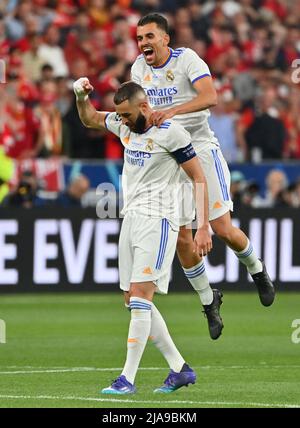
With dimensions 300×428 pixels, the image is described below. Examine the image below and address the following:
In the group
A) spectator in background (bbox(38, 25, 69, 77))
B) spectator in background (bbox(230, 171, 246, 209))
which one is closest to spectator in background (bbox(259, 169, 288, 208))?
spectator in background (bbox(230, 171, 246, 209))

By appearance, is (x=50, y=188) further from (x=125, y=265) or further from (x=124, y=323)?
(x=125, y=265)

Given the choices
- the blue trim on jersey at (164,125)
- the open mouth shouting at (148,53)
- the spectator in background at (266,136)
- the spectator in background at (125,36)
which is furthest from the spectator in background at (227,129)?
the blue trim on jersey at (164,125)

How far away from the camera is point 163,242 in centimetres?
970

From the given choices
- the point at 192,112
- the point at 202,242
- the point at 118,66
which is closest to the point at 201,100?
the point at 192,112

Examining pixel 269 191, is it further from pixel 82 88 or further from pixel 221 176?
pixel 82 88

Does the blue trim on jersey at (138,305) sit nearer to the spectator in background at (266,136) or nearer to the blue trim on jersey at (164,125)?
the blue trim on jersey at (164,125)

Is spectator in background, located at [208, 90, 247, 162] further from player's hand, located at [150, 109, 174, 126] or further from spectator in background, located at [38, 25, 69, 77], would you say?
player's hand, located at [150, 109, 174, 126]

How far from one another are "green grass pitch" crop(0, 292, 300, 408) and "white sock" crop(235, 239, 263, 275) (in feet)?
2.84

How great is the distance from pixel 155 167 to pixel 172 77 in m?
1.39

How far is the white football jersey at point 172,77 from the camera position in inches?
426

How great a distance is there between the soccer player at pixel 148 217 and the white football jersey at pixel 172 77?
3.62 feet

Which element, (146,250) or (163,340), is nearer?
(146,250)

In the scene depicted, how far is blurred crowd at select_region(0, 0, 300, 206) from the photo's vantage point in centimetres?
1958
